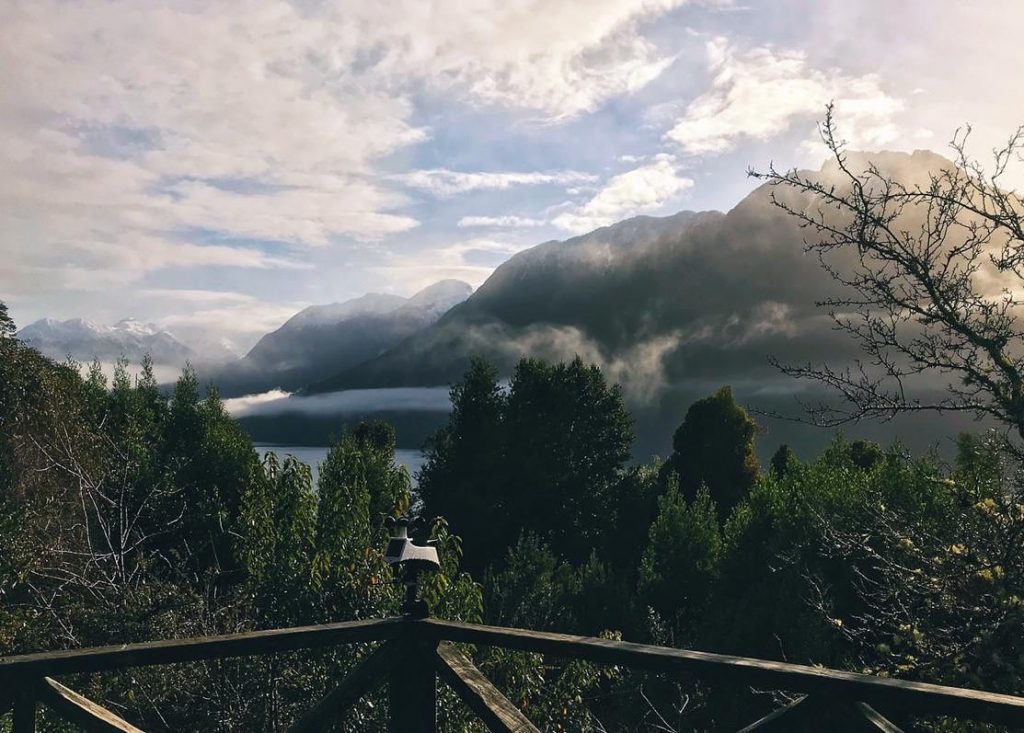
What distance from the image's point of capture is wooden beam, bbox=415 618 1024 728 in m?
1.86

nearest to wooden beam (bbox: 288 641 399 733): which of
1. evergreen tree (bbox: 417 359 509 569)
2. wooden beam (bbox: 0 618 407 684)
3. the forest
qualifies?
wooden beam (bbox: 0 618 407 684)

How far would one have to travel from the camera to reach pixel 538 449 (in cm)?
2806

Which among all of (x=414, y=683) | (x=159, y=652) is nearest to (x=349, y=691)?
(x=414, y=683)

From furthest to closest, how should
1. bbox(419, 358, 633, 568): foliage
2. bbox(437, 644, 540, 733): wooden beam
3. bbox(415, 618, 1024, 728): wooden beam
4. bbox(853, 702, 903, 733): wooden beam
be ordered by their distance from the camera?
bbox(419, 358, 633, 568): foliage, bbox(437, 644, 540, 733): wooden beam, bbox(853, 702, 903, 733): wooden beam, bbox(415, 618, 1024, 728): wooden beam

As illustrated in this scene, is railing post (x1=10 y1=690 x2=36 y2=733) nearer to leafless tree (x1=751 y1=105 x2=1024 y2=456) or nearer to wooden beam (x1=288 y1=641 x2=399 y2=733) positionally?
wooden beam (x1=288 y1=641 x2=399 y2=733)

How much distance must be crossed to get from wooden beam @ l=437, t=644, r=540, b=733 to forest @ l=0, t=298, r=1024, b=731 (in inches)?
174

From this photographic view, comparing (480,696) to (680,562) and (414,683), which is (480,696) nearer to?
(414,683)

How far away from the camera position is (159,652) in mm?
2721

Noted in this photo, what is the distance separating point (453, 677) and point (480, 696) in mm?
184

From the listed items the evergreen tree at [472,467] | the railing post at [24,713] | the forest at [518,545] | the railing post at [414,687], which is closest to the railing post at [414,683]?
the railing post at [414,687]

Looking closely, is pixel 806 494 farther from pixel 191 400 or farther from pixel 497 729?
pixel 191 400

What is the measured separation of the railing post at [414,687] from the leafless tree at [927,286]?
5051 mm

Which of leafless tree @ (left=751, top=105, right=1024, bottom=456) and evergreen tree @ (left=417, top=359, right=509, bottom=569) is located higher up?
leafless tree @ (left=751, top=105, right=1024, bottom=456)

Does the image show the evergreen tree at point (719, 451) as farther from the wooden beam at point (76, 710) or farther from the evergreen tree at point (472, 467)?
the wooden beam at point (76, 710)
